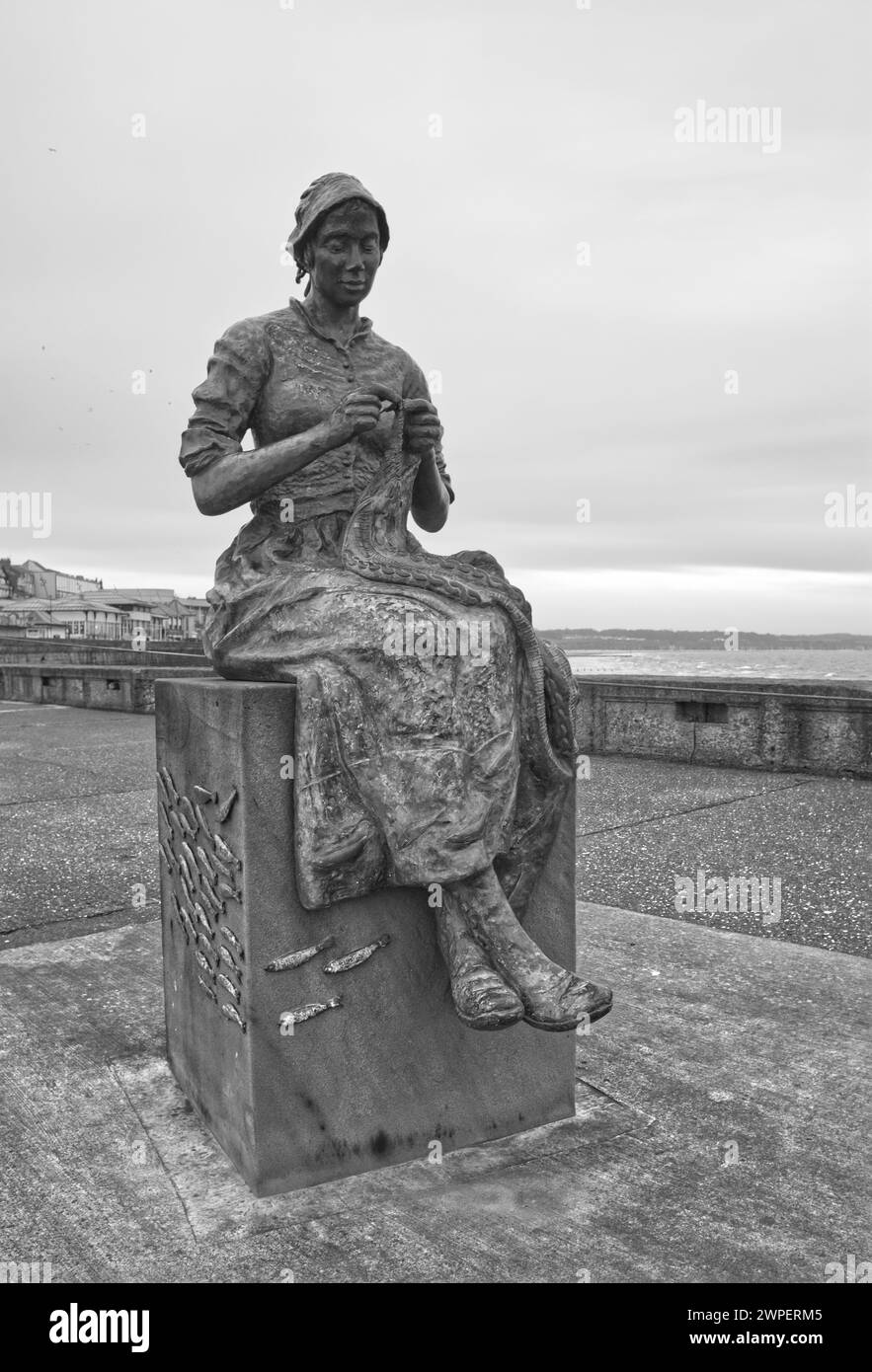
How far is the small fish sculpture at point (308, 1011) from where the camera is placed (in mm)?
2598

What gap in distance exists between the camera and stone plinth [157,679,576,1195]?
101 inches

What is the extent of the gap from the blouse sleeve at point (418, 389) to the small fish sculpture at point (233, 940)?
58.9 inches

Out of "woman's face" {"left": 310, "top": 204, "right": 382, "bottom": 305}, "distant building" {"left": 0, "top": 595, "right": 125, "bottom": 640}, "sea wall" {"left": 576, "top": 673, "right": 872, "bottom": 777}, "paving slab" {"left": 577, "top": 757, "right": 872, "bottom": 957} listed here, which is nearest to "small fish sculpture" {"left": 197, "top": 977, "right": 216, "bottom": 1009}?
"woman's face" {"left": 310, "top": 204, "right": 382, "bottom": 305}

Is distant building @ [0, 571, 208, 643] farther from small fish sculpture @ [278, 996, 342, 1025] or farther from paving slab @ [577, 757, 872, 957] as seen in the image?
small fish sculpture @ [278, 996, 342, 1025]

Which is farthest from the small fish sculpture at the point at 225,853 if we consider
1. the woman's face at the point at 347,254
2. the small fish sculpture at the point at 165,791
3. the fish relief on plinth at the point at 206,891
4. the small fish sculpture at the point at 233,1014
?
the woman's face at the point at 347,254

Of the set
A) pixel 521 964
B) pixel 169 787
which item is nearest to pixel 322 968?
pixel 521 964

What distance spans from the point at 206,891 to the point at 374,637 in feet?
2.67

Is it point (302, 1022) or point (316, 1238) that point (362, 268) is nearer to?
point (302, 1022)

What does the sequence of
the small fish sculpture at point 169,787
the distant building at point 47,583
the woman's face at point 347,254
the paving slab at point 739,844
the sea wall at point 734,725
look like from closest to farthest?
the woman's face at point 347,254 → the small fish sculpture at point 169,787 → the paving slab at point 739,844 → the sea wall at point 734,725 → the distant building at point 47,583

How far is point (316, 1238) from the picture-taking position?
7.67 feet

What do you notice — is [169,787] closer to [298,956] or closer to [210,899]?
[210,899]

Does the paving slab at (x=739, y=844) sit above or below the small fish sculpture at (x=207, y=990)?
below

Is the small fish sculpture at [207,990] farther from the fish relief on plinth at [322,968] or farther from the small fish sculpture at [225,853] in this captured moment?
the small fish sculpture at [225,853]

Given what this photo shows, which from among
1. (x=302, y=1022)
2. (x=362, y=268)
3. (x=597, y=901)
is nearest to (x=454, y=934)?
(x=302, y=1022)
